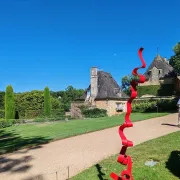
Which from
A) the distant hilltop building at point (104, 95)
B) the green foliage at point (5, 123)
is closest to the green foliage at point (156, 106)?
the distant hilltop building at point (104, 95)

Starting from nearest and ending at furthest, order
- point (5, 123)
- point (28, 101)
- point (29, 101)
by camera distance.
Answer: point (5, 123)
point (28, 101)
point (29, 101)

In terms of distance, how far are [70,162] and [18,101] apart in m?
25.0

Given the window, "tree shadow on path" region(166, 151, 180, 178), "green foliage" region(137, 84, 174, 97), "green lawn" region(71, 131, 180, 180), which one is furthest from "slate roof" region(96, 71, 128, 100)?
"tree shadow on path" region(166, 151, 180, 178)

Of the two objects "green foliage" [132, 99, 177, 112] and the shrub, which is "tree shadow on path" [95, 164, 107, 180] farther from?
the shrub

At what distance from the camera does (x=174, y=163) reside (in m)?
6.29

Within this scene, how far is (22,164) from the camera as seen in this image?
24.2 ft

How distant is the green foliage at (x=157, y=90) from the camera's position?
38350 mm

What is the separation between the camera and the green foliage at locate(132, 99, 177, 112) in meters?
27.6

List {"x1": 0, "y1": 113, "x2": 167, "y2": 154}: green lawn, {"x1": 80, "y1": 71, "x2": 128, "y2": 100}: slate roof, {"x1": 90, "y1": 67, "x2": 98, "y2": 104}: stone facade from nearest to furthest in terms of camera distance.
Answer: {"x1": 0, "y1": 113, "x2": 167, "y2": 154}: green lawn, {"x1": 80, "y1": 71, "x2": 128, "y2": 100}: slate roof, {"x1": 90, "y1": 67, "x2": 98, "y2": 104}: stone facade

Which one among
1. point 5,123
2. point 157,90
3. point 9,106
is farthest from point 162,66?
point 5,123

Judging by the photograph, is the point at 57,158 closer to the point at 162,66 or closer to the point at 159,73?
the point at 159,73

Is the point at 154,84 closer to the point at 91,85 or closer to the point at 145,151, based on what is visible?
the point at 91,85

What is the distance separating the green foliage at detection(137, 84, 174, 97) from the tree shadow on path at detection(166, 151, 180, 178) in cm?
3269

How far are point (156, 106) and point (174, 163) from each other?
22.7 meters
